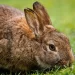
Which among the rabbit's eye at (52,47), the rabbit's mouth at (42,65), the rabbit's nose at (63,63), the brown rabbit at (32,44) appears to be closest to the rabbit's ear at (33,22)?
the brown rabbit at (32,44)

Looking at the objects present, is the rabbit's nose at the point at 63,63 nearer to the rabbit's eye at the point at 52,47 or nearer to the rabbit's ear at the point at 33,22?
the rabbit's eye at the point at 52,47

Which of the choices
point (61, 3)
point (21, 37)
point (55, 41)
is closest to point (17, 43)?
point (21, 37)

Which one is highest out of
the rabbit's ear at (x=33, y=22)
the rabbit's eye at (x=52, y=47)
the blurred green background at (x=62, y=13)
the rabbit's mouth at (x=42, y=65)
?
the blurred green background at (x=62, y=13)

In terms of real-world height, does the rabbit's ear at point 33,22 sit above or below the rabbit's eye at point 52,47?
above

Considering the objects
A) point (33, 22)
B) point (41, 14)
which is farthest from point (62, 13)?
point (33, 22)

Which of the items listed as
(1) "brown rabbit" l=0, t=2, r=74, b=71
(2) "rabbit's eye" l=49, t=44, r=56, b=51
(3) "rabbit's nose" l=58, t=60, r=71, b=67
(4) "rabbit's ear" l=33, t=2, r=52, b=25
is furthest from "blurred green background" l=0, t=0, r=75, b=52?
(3) "rabbit's nose" l=58, t=60, r=71, b=67

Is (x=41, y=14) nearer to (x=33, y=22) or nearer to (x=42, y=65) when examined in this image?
(x=33, y=22)
